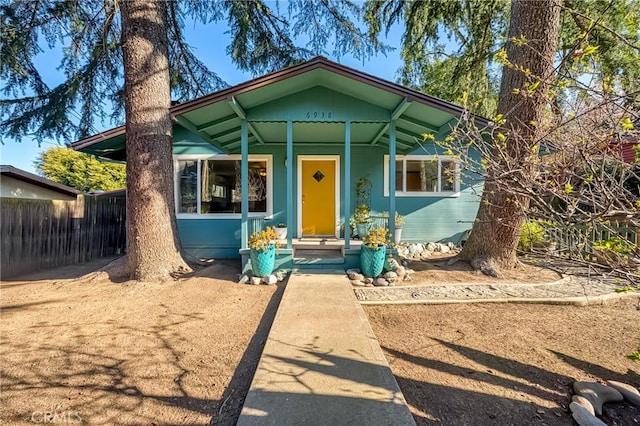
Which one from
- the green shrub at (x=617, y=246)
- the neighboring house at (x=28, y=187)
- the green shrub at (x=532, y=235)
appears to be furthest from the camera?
the neighboring house at (x=28, y=187)

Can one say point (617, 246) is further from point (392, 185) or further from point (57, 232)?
point (57, 232)

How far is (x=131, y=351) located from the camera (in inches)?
120

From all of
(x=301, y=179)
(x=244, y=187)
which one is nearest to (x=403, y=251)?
(x=301, y=179)

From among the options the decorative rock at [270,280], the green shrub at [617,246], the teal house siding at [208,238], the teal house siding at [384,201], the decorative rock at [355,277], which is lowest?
the decorative rock at [270,280]

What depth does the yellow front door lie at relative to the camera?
27.3ft

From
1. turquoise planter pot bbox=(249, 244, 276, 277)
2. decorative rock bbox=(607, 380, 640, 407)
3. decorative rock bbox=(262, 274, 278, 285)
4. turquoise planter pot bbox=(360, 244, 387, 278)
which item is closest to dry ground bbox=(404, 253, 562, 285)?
turquoise planter pot bbox=(360, 244, 387, 278)

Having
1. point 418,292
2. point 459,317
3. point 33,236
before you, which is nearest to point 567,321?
point 459,317

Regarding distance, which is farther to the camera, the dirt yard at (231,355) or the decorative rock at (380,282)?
the decorative rock at (380,282)

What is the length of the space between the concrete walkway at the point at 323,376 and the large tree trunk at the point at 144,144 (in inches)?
125

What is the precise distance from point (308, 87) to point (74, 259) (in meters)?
7.37

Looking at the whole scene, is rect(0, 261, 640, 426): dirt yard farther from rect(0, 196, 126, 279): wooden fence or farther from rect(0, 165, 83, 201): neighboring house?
rect(0, 165, 83, 201): neighboring house

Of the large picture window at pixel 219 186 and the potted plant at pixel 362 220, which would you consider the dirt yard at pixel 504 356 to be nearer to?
the potted plant at pixel 362 220

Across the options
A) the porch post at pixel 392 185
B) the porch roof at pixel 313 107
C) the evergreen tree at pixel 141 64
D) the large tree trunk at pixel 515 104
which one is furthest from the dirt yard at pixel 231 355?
the porch roof at pixel 313 107

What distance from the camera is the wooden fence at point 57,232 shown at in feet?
20.1
